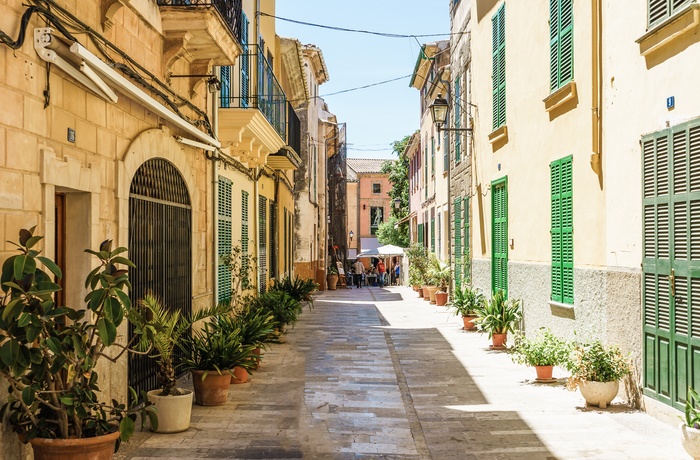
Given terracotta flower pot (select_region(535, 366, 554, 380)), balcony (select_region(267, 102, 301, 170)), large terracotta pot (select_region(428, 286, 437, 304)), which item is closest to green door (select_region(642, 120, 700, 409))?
terracotta flower pot (select_region(535, 366, 554, 380))

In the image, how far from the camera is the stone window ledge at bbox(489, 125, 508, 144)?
42.8 feet

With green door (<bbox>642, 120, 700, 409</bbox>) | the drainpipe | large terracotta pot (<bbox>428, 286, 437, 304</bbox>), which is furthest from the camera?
large terracotta pot (<bbox>428, 286, 437, 304</bbox>)

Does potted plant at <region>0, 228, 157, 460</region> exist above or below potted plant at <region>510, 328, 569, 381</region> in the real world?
above

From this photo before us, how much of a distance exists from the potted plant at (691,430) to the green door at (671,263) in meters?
Answer: 0.61

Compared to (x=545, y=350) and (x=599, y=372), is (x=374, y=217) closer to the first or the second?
(x=545, y=350)

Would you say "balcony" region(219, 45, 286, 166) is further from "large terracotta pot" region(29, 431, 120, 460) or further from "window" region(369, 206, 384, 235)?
"window" region(369, 206, 384, 235)

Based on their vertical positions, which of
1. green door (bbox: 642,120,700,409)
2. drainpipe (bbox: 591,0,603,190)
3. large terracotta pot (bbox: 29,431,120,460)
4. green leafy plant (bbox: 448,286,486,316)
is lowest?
large terracotta pot (bbox: 29,431,120,460)

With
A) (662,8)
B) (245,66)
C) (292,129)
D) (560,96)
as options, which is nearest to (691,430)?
(662,8)

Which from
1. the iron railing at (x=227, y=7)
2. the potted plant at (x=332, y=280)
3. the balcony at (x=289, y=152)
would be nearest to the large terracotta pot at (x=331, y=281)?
the potted plant at (x=332, y=280)

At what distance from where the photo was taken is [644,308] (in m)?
7.35

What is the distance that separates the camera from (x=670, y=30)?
22.0 ft

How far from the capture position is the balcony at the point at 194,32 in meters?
8.18

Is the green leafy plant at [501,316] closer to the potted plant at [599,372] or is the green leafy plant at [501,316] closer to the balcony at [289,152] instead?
the potted plant at [599,372]

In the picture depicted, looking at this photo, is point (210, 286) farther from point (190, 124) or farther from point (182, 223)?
point (190, 124)
